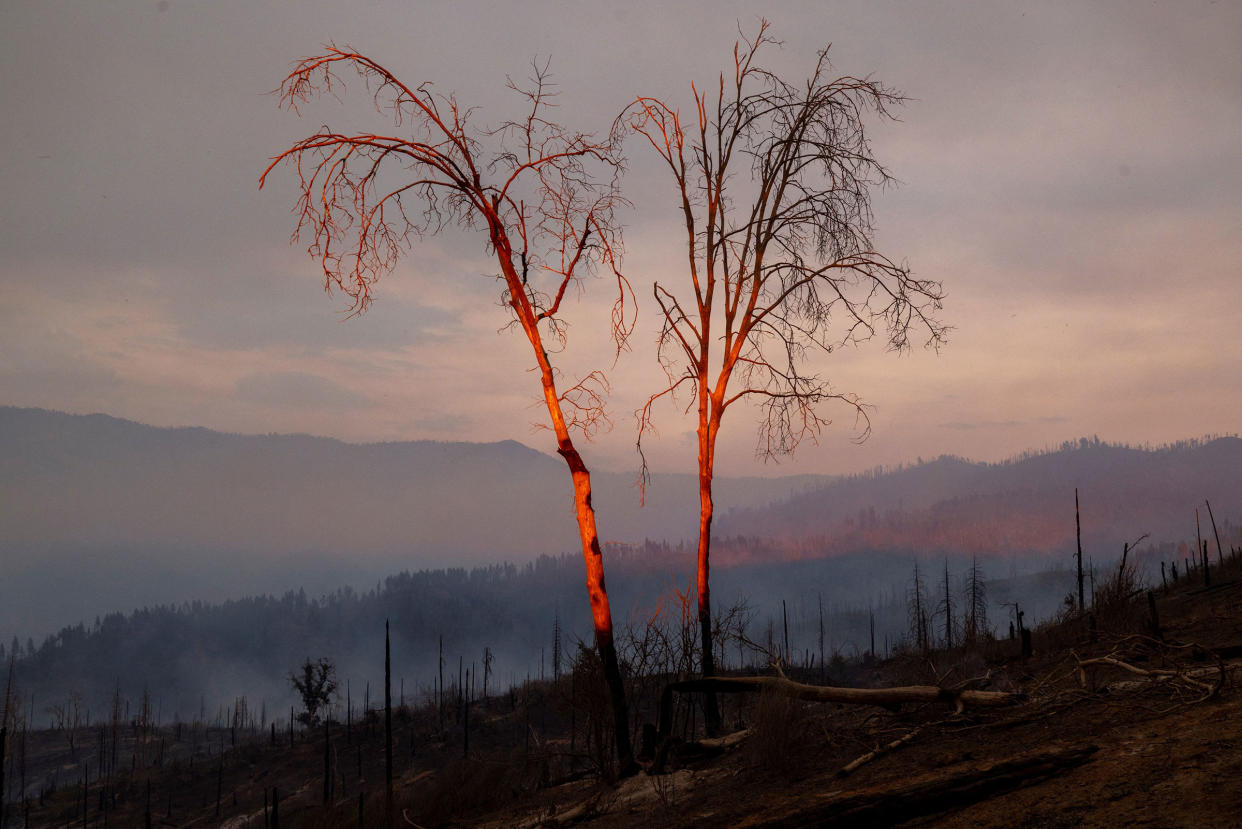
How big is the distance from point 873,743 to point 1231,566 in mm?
28415

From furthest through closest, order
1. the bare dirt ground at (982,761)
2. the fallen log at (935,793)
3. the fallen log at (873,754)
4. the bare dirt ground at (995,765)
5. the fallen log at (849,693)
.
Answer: the fallen log at (849,693)
the fallen log at (873,754)
the fallen log at (935,793)
the bare dirt ground at (982,761)
the bare dirt ground at (995,765)

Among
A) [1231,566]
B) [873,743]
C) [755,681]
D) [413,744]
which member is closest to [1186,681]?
[873,743]

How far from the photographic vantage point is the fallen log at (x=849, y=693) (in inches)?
275

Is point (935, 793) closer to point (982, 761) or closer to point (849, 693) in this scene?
point (982, 761)

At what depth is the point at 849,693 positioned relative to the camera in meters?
7.66

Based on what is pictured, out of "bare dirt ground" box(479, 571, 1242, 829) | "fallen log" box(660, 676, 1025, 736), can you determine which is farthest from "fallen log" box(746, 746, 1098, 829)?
"fallen log" box(660, 676, 1025, 736)

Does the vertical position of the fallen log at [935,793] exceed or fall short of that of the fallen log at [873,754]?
it exceeds it

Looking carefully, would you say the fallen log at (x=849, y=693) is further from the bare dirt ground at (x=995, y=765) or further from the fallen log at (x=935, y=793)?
the fallen log at (x=935, y=793)

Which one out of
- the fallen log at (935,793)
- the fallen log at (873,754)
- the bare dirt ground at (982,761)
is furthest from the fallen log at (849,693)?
the fallen log at (935,793)

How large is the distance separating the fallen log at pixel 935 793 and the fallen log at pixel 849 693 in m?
1.73

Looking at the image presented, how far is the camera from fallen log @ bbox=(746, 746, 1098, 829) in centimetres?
499

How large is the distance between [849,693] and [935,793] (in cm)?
264

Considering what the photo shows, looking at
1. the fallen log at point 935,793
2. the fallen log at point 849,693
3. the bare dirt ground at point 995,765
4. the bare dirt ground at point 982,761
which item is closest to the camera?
the bare dirt ground at point 995,765

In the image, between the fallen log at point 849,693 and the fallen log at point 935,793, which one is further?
the fallen log at point 849,693
